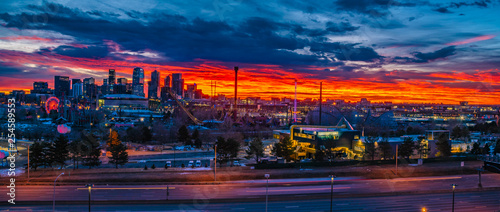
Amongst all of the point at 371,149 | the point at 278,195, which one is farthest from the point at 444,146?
the point at 278,195

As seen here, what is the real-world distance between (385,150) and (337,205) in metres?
16.3

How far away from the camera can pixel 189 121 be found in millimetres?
79812

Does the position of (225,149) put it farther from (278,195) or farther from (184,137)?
(184,137)

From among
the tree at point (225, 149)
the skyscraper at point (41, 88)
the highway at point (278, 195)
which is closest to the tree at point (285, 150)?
the tree at point (225, 149)

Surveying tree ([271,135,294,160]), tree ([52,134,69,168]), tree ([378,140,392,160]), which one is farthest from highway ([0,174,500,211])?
tree ([378,140,392,160])

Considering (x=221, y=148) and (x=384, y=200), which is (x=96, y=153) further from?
(x=384, y=200)

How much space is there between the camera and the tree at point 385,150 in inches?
1216

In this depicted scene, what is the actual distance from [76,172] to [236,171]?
1194 cm

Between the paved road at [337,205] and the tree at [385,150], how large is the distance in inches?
484

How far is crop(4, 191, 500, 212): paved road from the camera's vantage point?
16047 millimetres

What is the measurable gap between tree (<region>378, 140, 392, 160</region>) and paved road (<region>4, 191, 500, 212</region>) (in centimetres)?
1228

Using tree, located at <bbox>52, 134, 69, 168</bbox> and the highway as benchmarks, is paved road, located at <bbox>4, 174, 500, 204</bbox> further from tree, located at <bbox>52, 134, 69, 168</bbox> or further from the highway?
tree, located at <bbox>52, 134, 69, 168</bbox>

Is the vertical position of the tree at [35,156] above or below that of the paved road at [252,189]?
above

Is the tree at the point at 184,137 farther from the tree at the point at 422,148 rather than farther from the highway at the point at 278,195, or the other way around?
the tree at the point at 422,148
